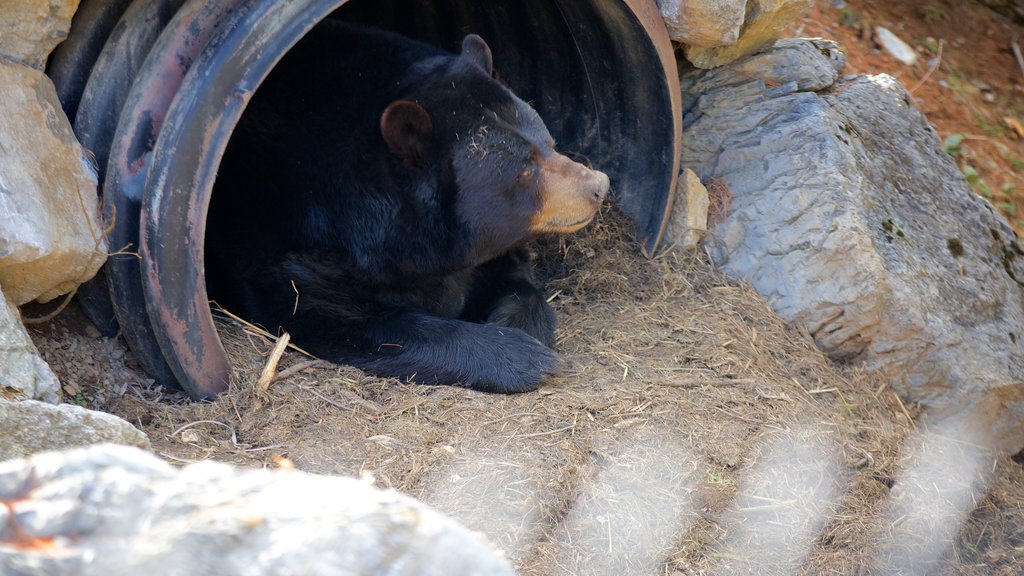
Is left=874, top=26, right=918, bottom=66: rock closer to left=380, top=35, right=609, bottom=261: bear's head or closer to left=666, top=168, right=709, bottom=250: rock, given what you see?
left=666, top=168, right=709, bottom=250: rock

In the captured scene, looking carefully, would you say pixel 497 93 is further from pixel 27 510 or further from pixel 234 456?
pixel 27 510

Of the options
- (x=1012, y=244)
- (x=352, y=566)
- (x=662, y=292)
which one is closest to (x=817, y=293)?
(x=662, y=292)

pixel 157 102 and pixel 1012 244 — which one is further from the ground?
pixel 157 102

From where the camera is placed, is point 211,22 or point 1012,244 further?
point 1012,244

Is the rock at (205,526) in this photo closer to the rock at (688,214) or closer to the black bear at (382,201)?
the black bear at (382,201)

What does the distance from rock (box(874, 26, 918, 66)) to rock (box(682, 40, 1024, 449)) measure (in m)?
2.02

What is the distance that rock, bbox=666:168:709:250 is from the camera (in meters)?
5.04

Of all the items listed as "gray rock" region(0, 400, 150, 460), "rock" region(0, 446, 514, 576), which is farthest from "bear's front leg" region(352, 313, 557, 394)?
"rock" region(0, 446, 514, 576)

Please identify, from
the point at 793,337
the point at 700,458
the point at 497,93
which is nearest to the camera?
the point at 700,458

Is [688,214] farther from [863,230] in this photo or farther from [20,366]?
[20,366]

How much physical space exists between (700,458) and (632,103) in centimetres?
225

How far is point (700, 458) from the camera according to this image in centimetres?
350

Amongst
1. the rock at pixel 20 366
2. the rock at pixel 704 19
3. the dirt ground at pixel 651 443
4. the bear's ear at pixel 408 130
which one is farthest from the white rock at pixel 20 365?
the rock at pixel 704 19

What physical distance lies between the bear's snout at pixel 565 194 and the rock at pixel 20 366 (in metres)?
2.01
